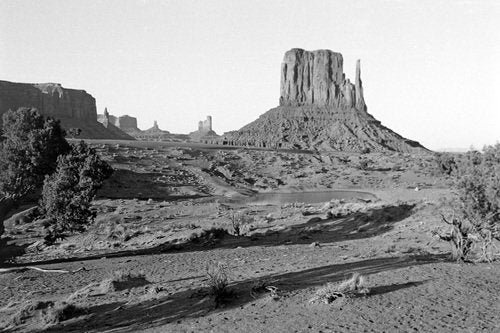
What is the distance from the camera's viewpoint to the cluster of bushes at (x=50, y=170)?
23.6 metres

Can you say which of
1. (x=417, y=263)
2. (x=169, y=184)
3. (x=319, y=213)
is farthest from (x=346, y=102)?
(x=417, y=263)

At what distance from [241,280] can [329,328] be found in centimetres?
559

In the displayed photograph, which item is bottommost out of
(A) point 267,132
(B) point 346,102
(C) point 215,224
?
(C) point 215,224

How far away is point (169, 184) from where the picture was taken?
64.1m

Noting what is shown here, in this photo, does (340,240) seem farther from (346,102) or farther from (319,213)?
(346,102)

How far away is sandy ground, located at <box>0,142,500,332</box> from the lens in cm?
1176

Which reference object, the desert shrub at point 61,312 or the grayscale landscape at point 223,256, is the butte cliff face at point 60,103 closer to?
the grayscale landscape at point 223,256

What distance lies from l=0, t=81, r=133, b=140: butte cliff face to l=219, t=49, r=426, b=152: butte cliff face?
5954cm

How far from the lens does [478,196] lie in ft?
54.9

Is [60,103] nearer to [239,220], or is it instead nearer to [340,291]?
[239,220]

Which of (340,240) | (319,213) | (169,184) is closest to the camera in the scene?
(340,240)

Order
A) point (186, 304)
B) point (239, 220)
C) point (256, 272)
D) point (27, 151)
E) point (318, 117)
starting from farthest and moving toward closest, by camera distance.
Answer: point (318, 117) → point (239, 220) → point (27, 151) → point (256, 272) → point (186, 304)

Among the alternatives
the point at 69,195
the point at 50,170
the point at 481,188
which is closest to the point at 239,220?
the point at 69,195

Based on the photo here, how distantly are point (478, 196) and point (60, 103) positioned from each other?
185 meters
